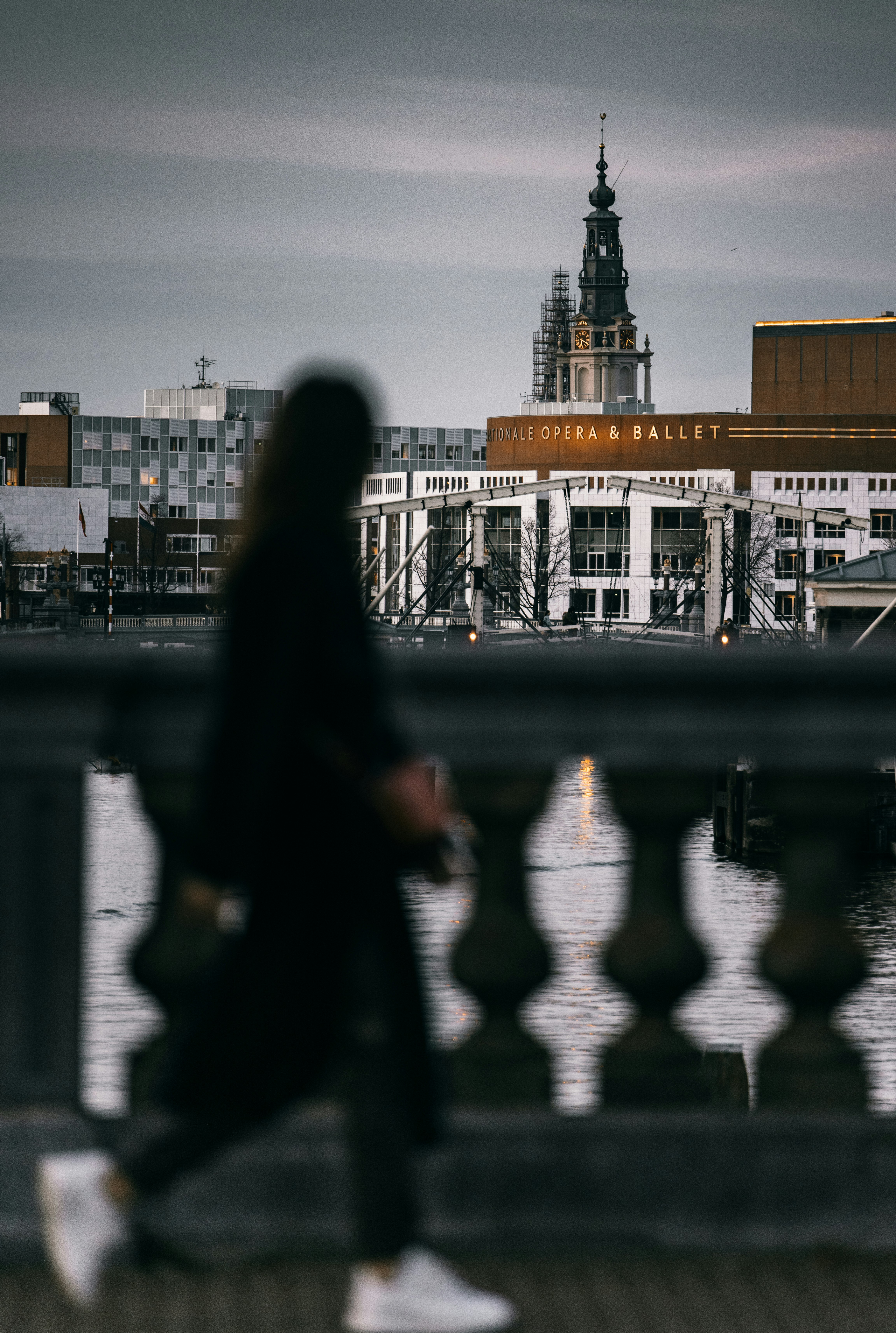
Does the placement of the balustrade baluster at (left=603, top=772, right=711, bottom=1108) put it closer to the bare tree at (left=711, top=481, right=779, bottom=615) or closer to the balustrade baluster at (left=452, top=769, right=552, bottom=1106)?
the balustrade baluster at (left=452, top=769, right=552, bottom=1106)

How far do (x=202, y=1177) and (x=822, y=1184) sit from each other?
4.19 ft

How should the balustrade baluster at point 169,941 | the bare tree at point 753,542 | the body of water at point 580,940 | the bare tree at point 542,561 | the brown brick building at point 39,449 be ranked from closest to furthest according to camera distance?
1. the balustrade baluster at point 169,941
2. the body of water at point 580,940
3. the bare tree at point 753,542
4. the bare tree at point 542,561
5. the brown brick building at point 39,449

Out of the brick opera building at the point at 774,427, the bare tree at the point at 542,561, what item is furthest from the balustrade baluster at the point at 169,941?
the brick opera building at the point at 774,427

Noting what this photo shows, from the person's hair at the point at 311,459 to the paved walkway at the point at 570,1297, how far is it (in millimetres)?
1486

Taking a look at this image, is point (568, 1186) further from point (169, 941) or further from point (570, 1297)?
point (169, 941)

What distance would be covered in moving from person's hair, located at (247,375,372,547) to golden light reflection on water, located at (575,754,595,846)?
167 feet

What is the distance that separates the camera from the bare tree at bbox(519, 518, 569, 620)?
120m

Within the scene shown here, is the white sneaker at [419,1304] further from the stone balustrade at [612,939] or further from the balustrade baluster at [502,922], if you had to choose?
the balustrade baluster at [502,922]

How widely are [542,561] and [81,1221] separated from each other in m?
118

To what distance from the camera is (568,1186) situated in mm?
3770

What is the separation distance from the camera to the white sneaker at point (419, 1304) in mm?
3371

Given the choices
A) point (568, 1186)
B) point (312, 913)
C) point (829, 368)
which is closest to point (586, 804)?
point (568, 1186)

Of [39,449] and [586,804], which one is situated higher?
[39,449]

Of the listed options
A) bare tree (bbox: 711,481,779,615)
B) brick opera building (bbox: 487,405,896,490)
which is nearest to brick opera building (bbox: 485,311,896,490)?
brick opera building (bbox: 487,405,896,490)
